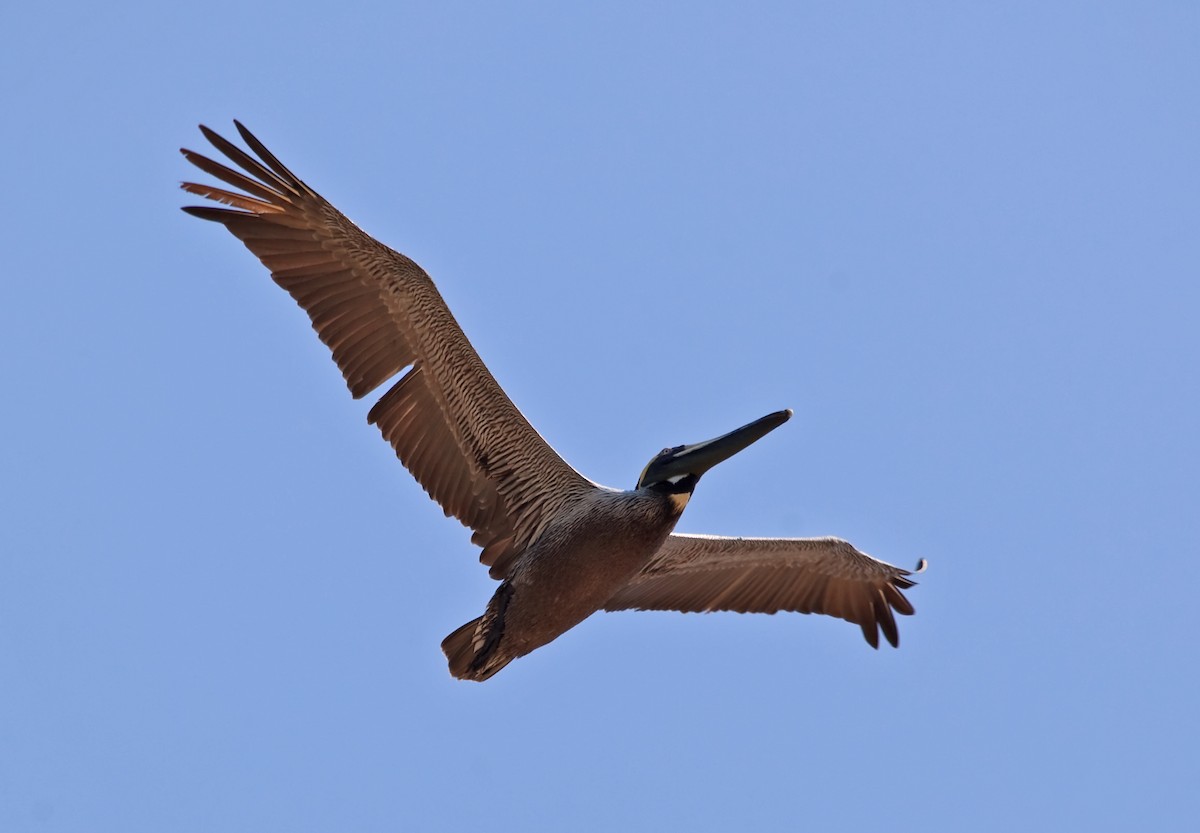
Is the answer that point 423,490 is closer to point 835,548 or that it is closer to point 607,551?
point 607,551

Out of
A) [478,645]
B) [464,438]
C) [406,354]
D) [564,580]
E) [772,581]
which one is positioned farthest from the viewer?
[772,581]

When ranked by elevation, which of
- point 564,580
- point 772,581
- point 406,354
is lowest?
point 564,580

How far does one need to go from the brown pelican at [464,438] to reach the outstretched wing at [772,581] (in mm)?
626

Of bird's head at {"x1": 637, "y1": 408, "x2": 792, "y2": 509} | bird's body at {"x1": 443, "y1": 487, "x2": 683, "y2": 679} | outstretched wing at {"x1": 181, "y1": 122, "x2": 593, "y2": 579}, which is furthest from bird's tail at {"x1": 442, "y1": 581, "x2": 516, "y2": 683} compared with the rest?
bird's head at {"x1": 637, "y1": 408, "x2": 792, "y2": 509}

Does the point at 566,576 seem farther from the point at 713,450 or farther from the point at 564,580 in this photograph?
the point at 713,450

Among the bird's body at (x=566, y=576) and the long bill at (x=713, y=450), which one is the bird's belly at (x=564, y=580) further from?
the long bill at (x=713, y=450)

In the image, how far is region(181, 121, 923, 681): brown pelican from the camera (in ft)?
40.2

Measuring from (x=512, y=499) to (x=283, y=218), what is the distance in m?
3.05

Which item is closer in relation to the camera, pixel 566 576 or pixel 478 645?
pixel 566 576

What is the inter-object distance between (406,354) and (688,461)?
8.30 feet

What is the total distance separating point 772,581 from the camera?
1458 cm

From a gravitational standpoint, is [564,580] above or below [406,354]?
below

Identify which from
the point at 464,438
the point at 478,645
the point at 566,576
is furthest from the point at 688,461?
the point at 478,645

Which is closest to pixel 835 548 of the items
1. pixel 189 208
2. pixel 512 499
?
pixel 512 499
